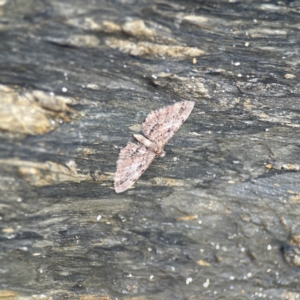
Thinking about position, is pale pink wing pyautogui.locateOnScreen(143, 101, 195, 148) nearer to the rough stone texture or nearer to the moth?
the moth

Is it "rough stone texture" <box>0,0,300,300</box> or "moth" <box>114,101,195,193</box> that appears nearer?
"rough stone texture" <box>0,0,300,300</box>

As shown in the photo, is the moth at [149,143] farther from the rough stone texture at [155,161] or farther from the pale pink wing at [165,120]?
the rough stone texture at [155,161]

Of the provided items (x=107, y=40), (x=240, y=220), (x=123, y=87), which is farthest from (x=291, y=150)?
(x=107, y=40)

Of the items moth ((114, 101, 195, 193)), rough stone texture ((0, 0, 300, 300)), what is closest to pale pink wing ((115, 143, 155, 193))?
moth ((114, 101, 195, 193))

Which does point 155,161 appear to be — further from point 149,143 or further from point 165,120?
point 165,120

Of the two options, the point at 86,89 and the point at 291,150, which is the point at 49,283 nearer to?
the point at 86,89

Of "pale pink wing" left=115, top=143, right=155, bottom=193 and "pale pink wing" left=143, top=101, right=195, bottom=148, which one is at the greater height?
"pale pink wing" left=143, top=101, right=195, bottom=148

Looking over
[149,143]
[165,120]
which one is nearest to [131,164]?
[149,143]

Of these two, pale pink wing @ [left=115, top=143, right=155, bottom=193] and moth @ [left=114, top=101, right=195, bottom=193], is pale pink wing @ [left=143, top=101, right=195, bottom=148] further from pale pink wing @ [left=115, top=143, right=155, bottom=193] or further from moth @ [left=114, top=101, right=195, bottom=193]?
pale pink wing @ [left=115, top=143, right=155, bottom=193]
